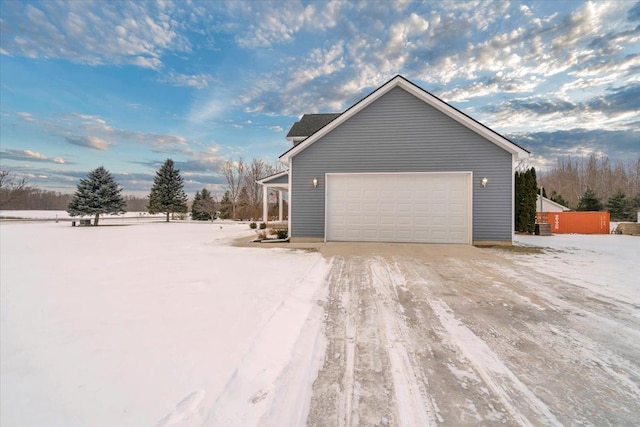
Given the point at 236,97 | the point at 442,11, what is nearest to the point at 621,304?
the point at 442,11

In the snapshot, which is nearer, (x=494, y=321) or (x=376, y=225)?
(x=494, y=321)

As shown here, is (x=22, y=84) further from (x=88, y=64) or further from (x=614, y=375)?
(x=614, y=375)

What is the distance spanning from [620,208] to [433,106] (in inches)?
965

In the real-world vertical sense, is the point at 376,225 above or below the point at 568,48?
below

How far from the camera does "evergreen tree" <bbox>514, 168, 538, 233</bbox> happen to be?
42.2 ft

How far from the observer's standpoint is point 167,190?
26.4 metres

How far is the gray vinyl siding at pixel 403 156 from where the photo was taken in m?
8.58

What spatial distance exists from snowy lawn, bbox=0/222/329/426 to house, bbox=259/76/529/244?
4.63 metres

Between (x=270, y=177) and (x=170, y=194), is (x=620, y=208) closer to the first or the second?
(x=270, y=177)

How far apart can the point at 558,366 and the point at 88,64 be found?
781 inches

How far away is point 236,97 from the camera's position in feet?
53.3

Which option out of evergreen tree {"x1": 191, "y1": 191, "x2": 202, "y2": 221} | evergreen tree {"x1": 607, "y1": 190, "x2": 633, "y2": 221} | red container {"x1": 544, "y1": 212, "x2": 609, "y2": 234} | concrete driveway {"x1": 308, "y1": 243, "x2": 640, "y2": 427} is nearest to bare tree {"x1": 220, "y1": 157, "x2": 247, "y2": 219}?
evergreen tree {"x1": 191, "y1": 191, "x2": 202, "y2": 221}

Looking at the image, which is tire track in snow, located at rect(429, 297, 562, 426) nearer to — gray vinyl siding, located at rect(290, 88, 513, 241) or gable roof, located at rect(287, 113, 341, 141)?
gray vinyl siding, located at rect(290, 88, 513, 241)

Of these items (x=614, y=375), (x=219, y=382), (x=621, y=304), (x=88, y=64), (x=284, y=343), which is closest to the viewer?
(x=219, y=382)
